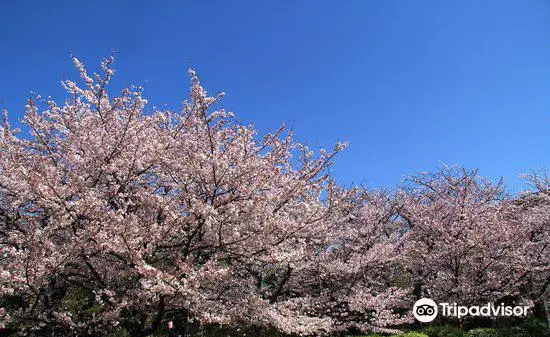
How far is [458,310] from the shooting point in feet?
50.0

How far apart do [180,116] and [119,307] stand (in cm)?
493

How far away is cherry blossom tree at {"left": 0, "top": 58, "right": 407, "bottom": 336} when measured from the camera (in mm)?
6832

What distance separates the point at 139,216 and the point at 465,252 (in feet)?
40.6

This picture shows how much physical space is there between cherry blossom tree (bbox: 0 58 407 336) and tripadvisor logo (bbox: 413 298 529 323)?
817cm

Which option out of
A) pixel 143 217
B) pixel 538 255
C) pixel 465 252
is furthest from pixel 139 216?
pixel 538 255

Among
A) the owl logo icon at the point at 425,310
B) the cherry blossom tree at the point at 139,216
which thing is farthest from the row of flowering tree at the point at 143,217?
the owl logo icon at the point at 425,310

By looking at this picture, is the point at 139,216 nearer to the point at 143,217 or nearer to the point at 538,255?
the point at 143,217

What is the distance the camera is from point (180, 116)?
33.0 feet

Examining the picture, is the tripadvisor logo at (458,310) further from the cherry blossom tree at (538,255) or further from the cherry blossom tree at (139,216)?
the cherry blossom tree at (139,216)

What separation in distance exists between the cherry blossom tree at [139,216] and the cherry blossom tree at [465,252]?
8.04 meters

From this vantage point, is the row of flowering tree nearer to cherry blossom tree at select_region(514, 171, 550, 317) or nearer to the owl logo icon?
the owl logo icon

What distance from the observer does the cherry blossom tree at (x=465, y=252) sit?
1483 centimetres

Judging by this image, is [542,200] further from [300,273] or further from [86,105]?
[86,105]

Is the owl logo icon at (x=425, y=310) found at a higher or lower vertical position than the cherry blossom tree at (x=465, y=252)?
lower
